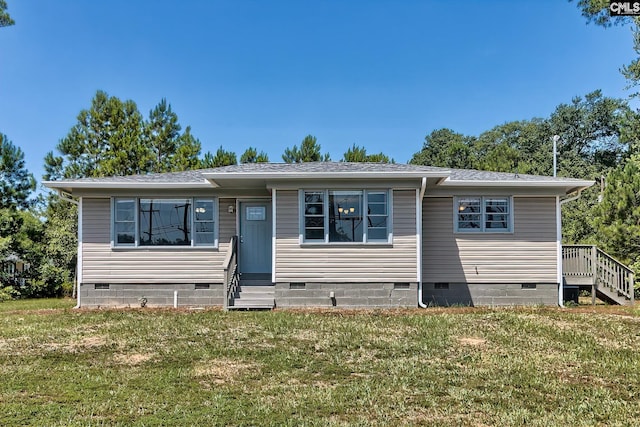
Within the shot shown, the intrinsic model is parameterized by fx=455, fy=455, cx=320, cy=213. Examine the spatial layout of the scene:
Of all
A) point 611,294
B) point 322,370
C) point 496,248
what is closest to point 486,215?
point 496,248

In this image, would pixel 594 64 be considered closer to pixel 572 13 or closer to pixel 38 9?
pixel 572 13

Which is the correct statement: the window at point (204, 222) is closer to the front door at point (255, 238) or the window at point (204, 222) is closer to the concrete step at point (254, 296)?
the front door at point (255, 238)

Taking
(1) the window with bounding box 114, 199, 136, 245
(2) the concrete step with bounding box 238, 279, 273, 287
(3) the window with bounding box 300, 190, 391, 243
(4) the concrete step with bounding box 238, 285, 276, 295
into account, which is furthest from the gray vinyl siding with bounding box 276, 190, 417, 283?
(1) the window with bounding box 114, 199, 136, 245

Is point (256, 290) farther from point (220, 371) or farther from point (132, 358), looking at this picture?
point (220, 371)

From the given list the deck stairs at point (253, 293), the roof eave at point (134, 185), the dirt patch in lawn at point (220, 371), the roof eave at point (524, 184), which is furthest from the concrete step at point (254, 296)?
the roof eave at point (524, 184)

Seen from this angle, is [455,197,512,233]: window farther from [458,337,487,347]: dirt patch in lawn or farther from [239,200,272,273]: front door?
[239,200,272,273]: front door

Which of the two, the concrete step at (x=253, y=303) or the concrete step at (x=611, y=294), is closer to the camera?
the concrete step at (x=253, y=303)

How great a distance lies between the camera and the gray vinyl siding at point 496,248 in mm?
10953

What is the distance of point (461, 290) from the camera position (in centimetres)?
1105

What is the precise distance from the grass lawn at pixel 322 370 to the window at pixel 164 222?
2.50 meters

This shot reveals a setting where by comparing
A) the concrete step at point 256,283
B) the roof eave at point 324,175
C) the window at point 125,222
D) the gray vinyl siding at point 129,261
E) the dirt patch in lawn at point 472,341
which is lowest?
the dirt patch in lawn at point 472,341

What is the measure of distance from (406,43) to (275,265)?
1611cm

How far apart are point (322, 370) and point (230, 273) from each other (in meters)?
5.31

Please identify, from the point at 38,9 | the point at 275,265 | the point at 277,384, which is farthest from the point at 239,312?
the point at 38,9
